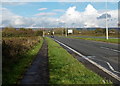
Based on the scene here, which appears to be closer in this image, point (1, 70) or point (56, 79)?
point (56, 79)

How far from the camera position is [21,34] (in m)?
49.4

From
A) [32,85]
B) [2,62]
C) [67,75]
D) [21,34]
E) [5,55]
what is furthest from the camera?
[21,34]

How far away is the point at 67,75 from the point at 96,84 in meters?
1.76

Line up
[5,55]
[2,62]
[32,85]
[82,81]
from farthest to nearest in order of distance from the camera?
[5,55], [2,62], [82,81], [32,85]

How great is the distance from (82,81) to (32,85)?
1.84 metres

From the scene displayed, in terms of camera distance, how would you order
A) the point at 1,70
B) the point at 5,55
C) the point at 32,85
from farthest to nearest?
the point at 5,55
the point at 1,70
the point at 32,85

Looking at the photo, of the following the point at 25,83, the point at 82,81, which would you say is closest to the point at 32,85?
the point at 25,83

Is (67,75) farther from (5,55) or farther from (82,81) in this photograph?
(5,55)

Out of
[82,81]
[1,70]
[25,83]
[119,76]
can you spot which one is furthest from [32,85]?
[119,76]

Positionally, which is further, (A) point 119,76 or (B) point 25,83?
(A) point 119,76

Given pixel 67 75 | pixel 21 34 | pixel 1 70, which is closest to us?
pixel 67 75

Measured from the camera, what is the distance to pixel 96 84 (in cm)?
741

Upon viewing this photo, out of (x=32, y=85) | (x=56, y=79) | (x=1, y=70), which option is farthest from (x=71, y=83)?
(x=1, y=70)

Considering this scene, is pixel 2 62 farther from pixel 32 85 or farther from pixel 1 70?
pixel 32 85
